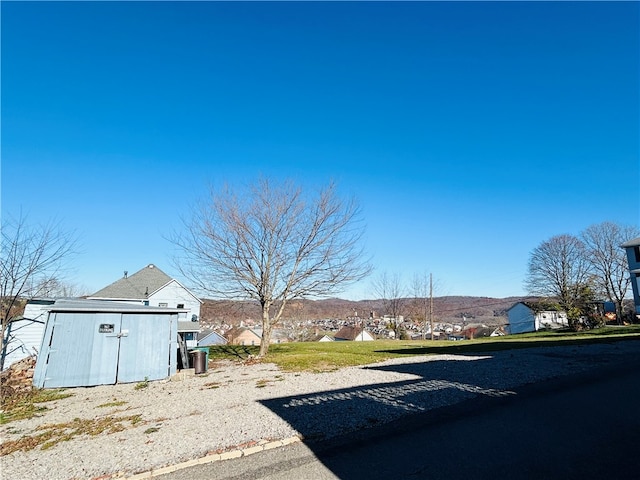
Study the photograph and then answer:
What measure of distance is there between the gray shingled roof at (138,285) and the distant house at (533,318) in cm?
4520

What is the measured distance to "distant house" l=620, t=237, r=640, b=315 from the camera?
100ft

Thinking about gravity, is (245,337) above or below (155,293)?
below

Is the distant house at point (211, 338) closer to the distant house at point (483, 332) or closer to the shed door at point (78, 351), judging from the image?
the shed door at point (78, 351)

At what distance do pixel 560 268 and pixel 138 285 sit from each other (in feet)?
140

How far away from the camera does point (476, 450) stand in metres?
3.98

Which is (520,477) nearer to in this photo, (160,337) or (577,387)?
(577,387)

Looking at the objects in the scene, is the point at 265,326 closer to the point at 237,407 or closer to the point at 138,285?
the point at 237,407

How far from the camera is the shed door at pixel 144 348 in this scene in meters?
10.3

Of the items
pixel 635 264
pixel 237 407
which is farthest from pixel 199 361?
pixel 635 264

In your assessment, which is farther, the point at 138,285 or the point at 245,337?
the point at 245,337

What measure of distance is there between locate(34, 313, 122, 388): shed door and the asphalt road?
26.8 ft

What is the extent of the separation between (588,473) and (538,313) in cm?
5228

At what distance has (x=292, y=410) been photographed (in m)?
5.86

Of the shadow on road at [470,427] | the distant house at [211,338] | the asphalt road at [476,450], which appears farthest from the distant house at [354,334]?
the asphalt road at [476,450]
